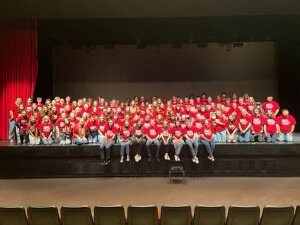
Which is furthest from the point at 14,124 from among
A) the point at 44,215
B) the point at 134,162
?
the point at 44,215

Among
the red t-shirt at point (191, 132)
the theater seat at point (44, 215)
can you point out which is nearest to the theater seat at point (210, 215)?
the theater seat at point (44, 215)

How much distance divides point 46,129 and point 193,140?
13.4 feet

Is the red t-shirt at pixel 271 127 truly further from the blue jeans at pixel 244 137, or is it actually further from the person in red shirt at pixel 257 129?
the blue jeans at pixel 244 137

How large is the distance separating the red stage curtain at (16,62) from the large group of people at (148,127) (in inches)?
66.4

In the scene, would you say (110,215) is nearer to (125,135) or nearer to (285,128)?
(125,135)

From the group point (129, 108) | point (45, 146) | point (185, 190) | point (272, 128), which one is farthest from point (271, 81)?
point (45, 146)

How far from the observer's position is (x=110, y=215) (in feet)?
18.1

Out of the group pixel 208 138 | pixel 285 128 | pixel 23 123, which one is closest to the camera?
pixel 208 138

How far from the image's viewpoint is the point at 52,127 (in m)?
11.3

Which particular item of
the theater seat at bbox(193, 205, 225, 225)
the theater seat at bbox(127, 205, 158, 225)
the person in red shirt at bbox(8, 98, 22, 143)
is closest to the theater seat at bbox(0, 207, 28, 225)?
the theater seat at bbox(127, 205, 158, 225)

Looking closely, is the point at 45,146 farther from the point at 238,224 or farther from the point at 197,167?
the point at 238,224

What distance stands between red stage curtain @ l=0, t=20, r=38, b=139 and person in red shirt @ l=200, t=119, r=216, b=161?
20.5 ft

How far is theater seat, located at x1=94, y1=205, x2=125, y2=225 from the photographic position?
5.49 m

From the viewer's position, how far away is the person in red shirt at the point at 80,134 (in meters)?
10.9
